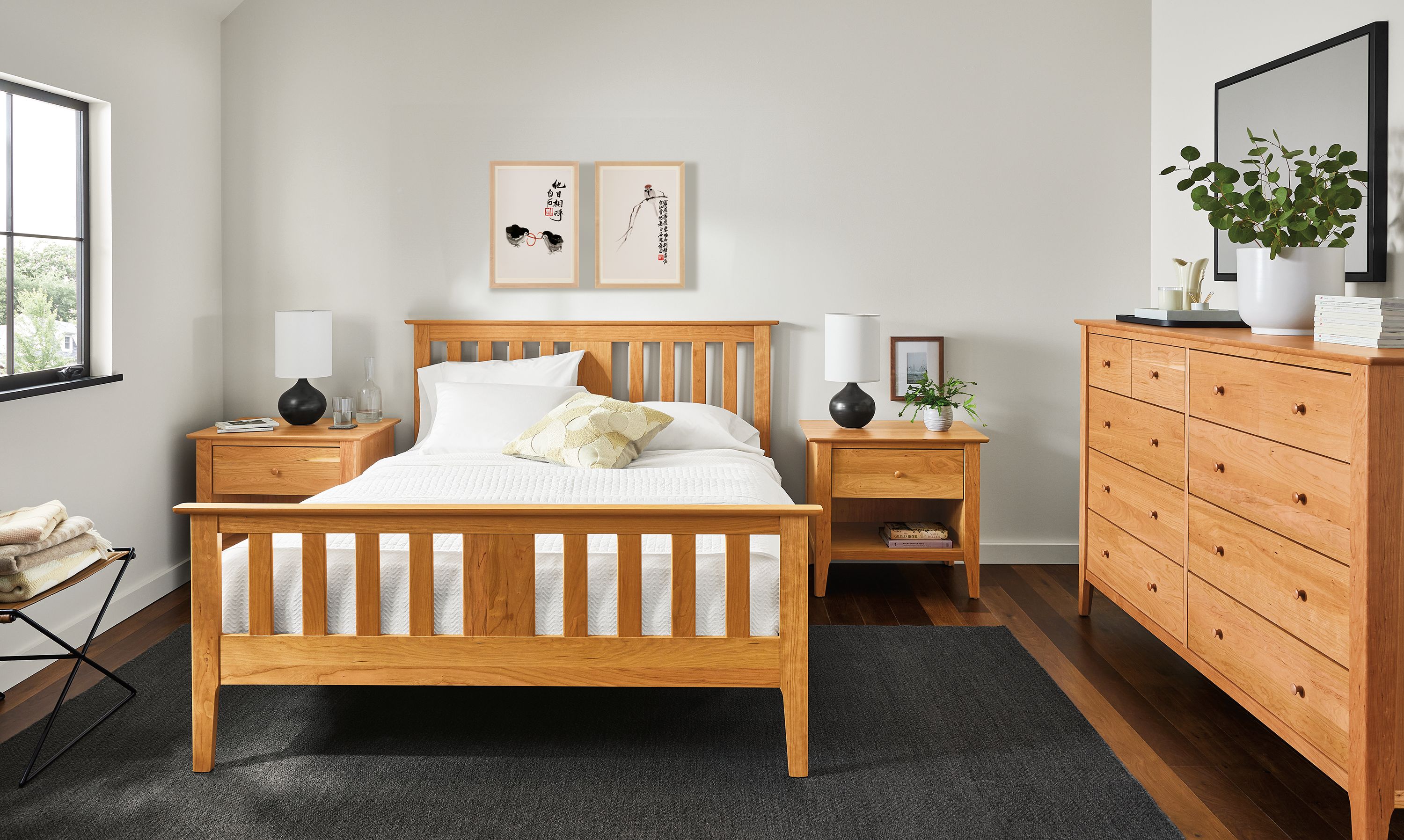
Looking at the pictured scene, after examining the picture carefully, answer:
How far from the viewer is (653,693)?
2.80 metres

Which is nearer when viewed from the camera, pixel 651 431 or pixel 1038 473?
pixel 651 431

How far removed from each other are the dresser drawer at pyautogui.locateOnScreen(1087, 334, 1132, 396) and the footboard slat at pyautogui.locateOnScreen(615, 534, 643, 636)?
174cm

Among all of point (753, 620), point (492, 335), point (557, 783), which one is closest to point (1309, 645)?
point (753, 620)

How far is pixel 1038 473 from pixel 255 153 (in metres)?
3.67

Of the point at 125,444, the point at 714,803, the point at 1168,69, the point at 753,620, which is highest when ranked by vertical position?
the point at 1168,69

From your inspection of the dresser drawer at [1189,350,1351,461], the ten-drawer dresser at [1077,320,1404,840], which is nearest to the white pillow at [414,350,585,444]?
the ten-drawer dresser at [1077,320,1404,840]

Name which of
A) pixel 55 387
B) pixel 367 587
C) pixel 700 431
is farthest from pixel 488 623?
pixel 55 387

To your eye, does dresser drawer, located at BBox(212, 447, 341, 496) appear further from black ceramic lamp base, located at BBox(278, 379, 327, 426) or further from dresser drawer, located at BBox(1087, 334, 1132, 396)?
dresser drawer, located at BBox(1087, 334, 1132, 396)

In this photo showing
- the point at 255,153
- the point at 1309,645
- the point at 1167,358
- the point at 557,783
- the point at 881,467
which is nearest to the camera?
the point at 1309,645

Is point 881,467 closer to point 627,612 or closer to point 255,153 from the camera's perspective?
point 627,612

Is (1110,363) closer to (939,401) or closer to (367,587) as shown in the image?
(939,401)

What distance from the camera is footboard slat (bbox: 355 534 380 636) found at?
90.0 inches

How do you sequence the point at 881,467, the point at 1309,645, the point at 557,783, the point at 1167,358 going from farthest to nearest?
the point at 881,467
the point at 1167,358
the point at 557,783
the point at 1309,645

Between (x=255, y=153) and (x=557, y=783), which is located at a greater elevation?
(x=255, y=153)
